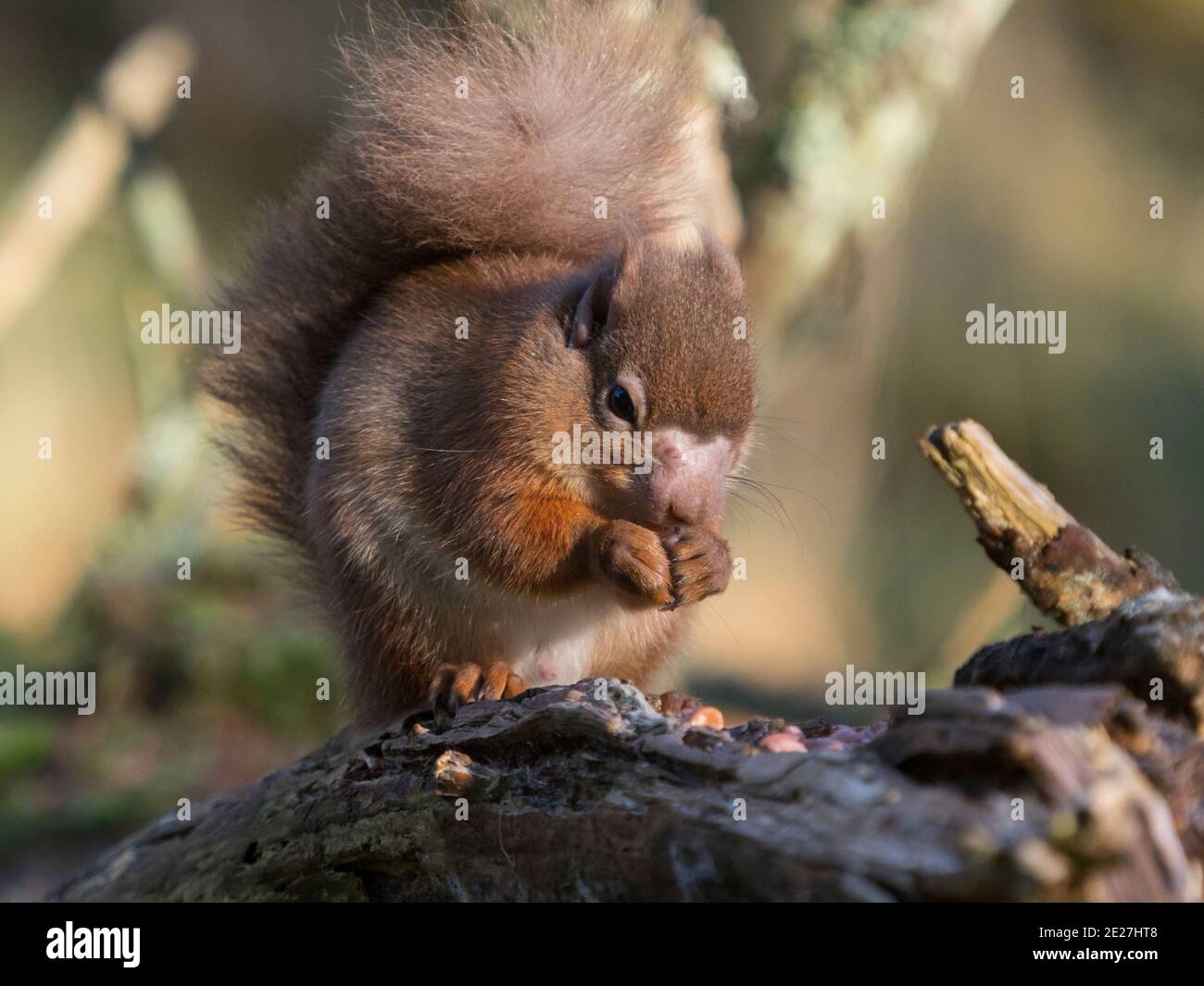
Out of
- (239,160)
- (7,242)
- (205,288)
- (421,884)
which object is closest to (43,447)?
(7,242)

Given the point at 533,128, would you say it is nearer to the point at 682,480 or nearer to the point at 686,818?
the point at 682,480

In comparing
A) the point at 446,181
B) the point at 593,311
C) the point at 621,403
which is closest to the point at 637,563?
the point at 621,403

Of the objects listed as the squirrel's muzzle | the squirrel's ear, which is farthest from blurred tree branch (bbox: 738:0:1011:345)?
the squirrel's muzzle

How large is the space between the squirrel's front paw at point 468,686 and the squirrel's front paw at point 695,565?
43 centimetres

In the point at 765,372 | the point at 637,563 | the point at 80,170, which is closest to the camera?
the point at 637,563

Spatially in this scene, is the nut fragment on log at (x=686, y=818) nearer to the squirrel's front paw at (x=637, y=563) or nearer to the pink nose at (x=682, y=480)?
the squirrel's front paw at (x=637, y=563)

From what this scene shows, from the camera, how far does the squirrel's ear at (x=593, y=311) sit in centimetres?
306

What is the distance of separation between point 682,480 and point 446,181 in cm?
112

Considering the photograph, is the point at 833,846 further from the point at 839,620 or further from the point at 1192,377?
the point at 1192,377

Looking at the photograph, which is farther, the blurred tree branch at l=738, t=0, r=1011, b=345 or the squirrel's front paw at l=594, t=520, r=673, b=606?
the blurred tree branch at l=738, t=0, r=1011, b=345

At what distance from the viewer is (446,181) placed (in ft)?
11.1

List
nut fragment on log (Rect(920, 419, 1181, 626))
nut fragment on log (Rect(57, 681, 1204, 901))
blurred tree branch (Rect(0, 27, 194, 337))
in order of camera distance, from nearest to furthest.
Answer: nut fragment on log (Rect(57, 681, 1204, 901)) < nut fragment on log (Rect(920, 419, 1181, 626)) < blurred tree branch (Rect(0, 27, 194, 337))

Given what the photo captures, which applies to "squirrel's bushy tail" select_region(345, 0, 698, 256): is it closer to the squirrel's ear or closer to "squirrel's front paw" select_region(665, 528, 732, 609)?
the squirrel's ear

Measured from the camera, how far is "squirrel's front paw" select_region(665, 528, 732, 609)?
291cm
